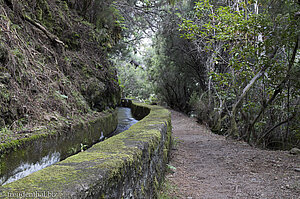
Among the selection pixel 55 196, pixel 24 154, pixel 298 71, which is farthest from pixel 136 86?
pixel 55 196

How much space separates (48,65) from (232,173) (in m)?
4.90

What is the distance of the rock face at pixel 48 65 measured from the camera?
4113 mm

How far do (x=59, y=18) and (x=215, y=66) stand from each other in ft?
26.0

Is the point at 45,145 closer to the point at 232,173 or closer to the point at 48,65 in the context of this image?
the point at 48,65

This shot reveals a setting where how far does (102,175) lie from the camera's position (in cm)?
165

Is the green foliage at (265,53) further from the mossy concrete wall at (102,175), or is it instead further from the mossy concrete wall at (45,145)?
the mossy concrete wall at (102,175)

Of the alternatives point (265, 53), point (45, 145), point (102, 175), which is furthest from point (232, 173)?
point (102, 175)

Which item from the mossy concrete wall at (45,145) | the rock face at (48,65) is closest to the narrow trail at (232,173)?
the mossy concrete wall at (45,145)

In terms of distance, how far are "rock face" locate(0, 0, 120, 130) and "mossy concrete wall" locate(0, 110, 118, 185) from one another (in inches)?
13.8

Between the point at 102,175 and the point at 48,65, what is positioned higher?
the point at 48,65

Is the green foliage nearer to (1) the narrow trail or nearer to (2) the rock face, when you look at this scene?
(1) the narrow trail

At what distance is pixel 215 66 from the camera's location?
11.9 meters

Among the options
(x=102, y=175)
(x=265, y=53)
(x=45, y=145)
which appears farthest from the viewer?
(x=265, y=53)

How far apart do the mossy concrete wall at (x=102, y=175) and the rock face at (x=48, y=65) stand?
7.23 ft
